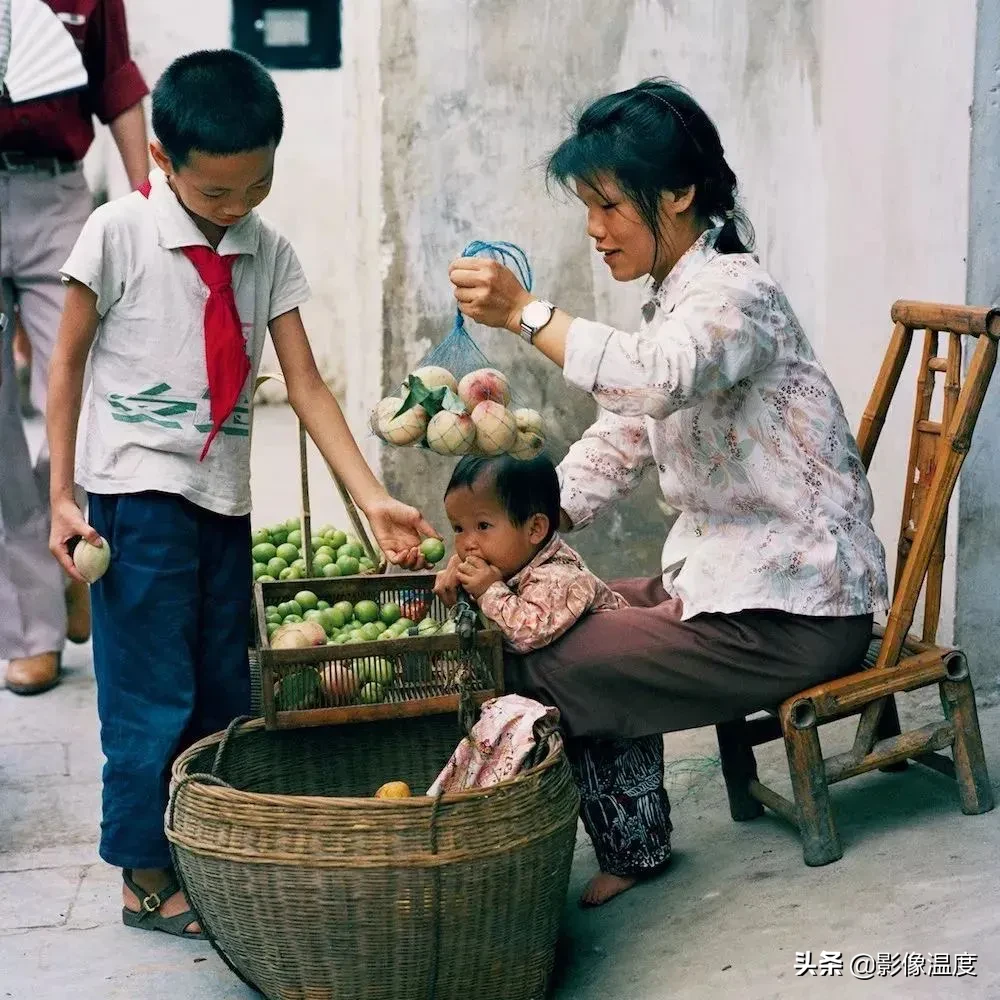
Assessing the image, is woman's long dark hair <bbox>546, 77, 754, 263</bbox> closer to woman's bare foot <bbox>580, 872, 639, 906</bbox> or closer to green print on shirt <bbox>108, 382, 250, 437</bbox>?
green print on shirt <bbox>108, 382, 250, 437</bbox>

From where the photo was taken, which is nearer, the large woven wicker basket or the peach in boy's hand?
the large woven wicker basket

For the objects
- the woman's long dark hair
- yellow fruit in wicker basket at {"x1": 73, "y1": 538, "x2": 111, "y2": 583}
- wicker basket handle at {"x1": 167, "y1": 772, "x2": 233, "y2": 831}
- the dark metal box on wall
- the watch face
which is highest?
the dark metal box on wall

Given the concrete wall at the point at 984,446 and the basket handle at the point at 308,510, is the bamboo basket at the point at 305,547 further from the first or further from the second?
the concrete wall at the point at 984,446

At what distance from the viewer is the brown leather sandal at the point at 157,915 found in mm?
3445

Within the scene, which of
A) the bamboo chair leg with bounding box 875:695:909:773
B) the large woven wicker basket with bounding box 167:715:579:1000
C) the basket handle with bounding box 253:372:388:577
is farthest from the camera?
the basket handle with bounding box 253:372:388:577

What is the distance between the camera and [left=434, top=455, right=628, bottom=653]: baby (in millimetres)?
3297

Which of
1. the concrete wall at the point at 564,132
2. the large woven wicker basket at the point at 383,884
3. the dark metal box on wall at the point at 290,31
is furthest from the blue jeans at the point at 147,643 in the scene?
the dark metal box on wall at the point at 290,31

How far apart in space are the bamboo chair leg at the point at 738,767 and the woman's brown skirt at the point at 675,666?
0.32m

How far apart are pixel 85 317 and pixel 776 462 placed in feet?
4.91

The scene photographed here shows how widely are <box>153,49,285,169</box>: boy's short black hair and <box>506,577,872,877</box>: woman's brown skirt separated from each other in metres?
1.24

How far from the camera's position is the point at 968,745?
11.4 feet

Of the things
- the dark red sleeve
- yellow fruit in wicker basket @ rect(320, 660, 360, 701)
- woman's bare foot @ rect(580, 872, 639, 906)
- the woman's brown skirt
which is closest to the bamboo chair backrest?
the woman's brown skirt

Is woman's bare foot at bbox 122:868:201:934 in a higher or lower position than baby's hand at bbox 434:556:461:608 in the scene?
lower

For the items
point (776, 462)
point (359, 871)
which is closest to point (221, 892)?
point (359, 871)
